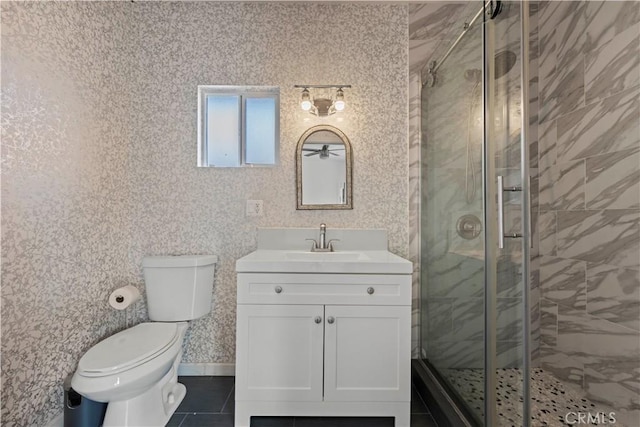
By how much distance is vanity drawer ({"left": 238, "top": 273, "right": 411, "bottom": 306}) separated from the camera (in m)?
1.42

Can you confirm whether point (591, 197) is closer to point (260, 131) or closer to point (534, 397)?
point (534, 397)

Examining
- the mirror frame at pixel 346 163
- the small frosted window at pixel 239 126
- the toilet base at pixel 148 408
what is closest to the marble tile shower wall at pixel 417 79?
the mirror frame at pixel 346 163

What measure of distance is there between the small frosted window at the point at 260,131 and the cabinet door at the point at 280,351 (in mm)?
1023

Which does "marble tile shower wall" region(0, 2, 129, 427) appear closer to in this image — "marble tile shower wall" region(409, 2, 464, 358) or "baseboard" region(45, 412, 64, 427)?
"baseboard" region(45, 412, 64, 427)

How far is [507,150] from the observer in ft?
3.63

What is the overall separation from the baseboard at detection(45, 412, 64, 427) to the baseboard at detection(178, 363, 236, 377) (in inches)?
23.9

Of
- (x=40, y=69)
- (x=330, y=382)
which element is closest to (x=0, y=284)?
(x=40, y=69)

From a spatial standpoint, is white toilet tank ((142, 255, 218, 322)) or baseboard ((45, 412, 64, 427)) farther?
white toilet tank ((142, 255, 218, 322))

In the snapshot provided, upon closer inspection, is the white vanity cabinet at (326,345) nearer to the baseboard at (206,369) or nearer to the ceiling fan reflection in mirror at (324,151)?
the baseboard at (206,369)

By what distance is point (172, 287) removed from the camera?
5.85 ft

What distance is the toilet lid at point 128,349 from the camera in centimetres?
124

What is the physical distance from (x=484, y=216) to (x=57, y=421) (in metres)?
2.15

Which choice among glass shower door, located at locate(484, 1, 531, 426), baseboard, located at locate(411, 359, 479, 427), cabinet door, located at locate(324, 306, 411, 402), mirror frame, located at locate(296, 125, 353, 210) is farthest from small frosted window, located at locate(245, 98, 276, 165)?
baseboard, located at locate(411, 359, 479, 427)

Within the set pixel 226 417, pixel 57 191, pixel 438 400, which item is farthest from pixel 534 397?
pixel 57 191
